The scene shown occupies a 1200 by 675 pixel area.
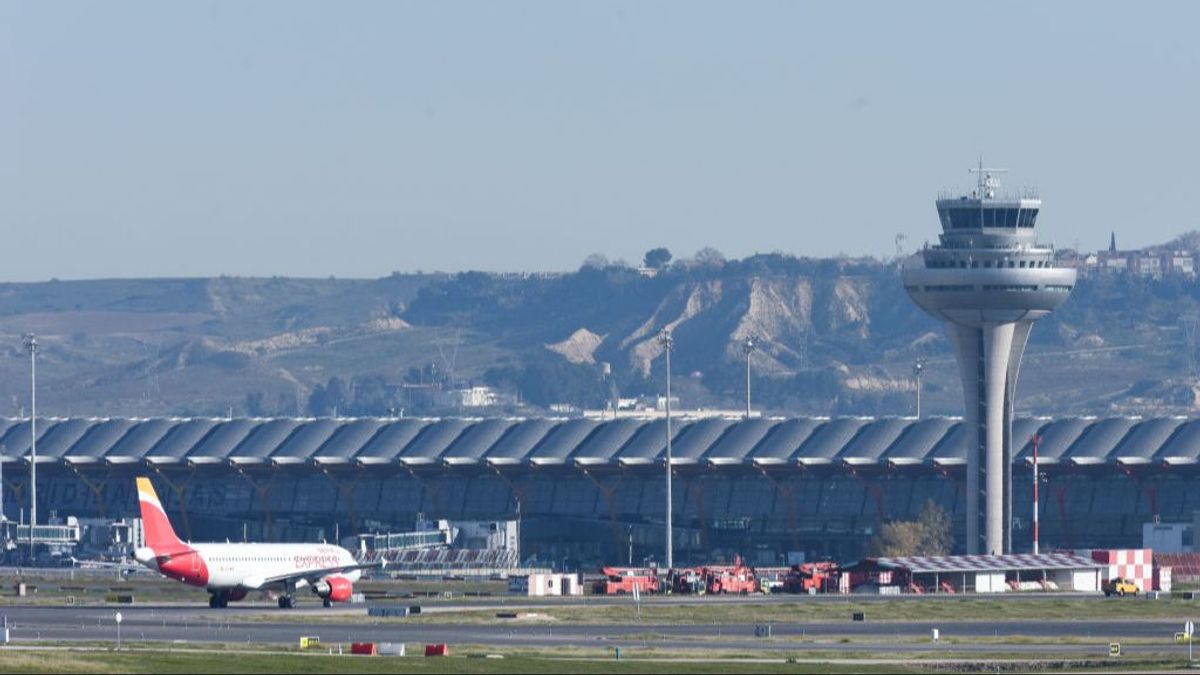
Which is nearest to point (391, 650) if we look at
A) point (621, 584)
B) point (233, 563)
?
point (233, 563)

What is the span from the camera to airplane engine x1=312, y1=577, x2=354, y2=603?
13900cm

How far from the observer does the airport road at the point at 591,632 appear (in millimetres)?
108188

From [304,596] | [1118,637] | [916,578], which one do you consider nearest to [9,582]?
[304,596]

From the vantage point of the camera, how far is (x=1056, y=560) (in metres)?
171

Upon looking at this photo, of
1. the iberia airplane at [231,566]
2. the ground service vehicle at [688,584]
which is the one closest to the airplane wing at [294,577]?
the iberia airplane at [231,566]

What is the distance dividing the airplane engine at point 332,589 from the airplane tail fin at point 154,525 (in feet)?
23.3

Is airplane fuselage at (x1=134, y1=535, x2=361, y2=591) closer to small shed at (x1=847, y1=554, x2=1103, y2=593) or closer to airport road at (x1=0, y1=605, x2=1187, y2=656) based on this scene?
airport road at (x1=0, y1=605, x2=1187, y2=656)

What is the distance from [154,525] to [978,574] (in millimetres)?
51897

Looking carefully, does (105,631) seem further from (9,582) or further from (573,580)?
(9,582)

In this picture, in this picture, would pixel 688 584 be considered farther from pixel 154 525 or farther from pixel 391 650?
pixel 391 650

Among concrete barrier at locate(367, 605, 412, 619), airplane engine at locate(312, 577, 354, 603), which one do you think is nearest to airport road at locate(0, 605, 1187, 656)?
concrete barrier at locate(367, 605, 412, 619)

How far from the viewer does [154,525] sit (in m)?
137

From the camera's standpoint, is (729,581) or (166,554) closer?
(166,554)

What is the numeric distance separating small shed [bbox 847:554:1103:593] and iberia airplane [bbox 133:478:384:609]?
35375 mm
